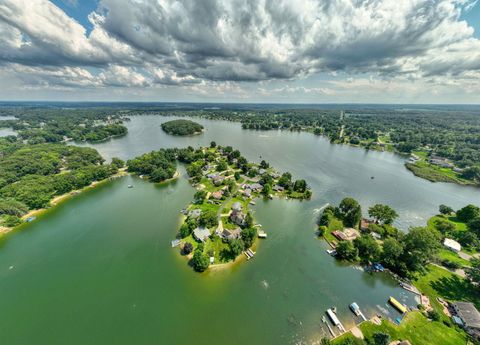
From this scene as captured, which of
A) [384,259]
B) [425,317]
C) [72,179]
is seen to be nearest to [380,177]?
[384,259]

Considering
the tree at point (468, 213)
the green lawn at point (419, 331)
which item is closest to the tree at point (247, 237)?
the green lawn at point (419, 331)

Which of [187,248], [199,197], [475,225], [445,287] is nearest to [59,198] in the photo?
[199,197]

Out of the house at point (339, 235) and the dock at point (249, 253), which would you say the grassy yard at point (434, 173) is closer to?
the house at point (339, 235)

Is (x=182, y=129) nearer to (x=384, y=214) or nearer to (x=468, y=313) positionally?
(x=384, y=214)

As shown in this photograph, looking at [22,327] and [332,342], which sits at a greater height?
[332,342]

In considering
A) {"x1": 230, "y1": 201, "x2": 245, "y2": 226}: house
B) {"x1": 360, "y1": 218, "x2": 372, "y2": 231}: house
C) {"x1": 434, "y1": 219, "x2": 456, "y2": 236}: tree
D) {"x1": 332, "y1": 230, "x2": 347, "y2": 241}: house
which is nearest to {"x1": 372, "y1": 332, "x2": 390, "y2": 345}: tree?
{"x1": 332, "y1": 230, "x2": 347, "y2": 241}: house

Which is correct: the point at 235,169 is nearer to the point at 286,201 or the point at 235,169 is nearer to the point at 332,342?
the point at 286,201
